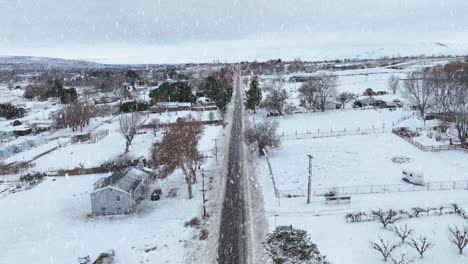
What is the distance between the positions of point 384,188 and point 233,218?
14.8 meters

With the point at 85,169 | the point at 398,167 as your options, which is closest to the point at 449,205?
the point at 398,167

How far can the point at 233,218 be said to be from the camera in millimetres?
31812

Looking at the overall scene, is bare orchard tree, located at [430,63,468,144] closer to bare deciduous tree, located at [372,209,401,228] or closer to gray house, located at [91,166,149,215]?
bare deciduous tree, located at [372,209,401,228]

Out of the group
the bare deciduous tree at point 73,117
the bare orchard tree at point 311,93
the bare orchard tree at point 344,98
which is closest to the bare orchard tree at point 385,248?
the bare orchard tree at point 311,93

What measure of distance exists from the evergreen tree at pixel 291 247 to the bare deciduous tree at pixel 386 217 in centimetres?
597

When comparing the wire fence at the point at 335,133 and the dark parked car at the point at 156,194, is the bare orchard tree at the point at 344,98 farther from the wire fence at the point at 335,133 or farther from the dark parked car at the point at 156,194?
the dark parked car at the point at 156,194

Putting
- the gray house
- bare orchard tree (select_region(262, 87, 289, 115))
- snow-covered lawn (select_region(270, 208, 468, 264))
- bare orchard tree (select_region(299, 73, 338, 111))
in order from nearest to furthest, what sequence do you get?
snow-covered lawn (select_region(270, 208, 468, 264)), the gray house, bare orchard tree (select_region(262, 87, 289, 115)), bare orchard tree (select_region(299, 73, 338, 111))

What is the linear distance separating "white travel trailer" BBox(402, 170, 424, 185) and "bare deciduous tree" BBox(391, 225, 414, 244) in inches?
382

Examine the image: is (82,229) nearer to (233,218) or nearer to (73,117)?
(233,218)

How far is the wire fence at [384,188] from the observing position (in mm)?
35062

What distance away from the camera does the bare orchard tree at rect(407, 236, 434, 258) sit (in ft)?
76.9

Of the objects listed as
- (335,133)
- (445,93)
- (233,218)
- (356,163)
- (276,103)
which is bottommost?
(233,218)

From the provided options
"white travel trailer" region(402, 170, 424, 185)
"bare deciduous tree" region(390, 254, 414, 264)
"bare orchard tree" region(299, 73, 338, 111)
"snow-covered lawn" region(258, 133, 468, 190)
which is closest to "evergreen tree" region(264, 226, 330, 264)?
"bare deciduous tree" region(390, 254, 414, 264)

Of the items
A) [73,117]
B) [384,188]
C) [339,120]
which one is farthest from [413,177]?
[73,117]
